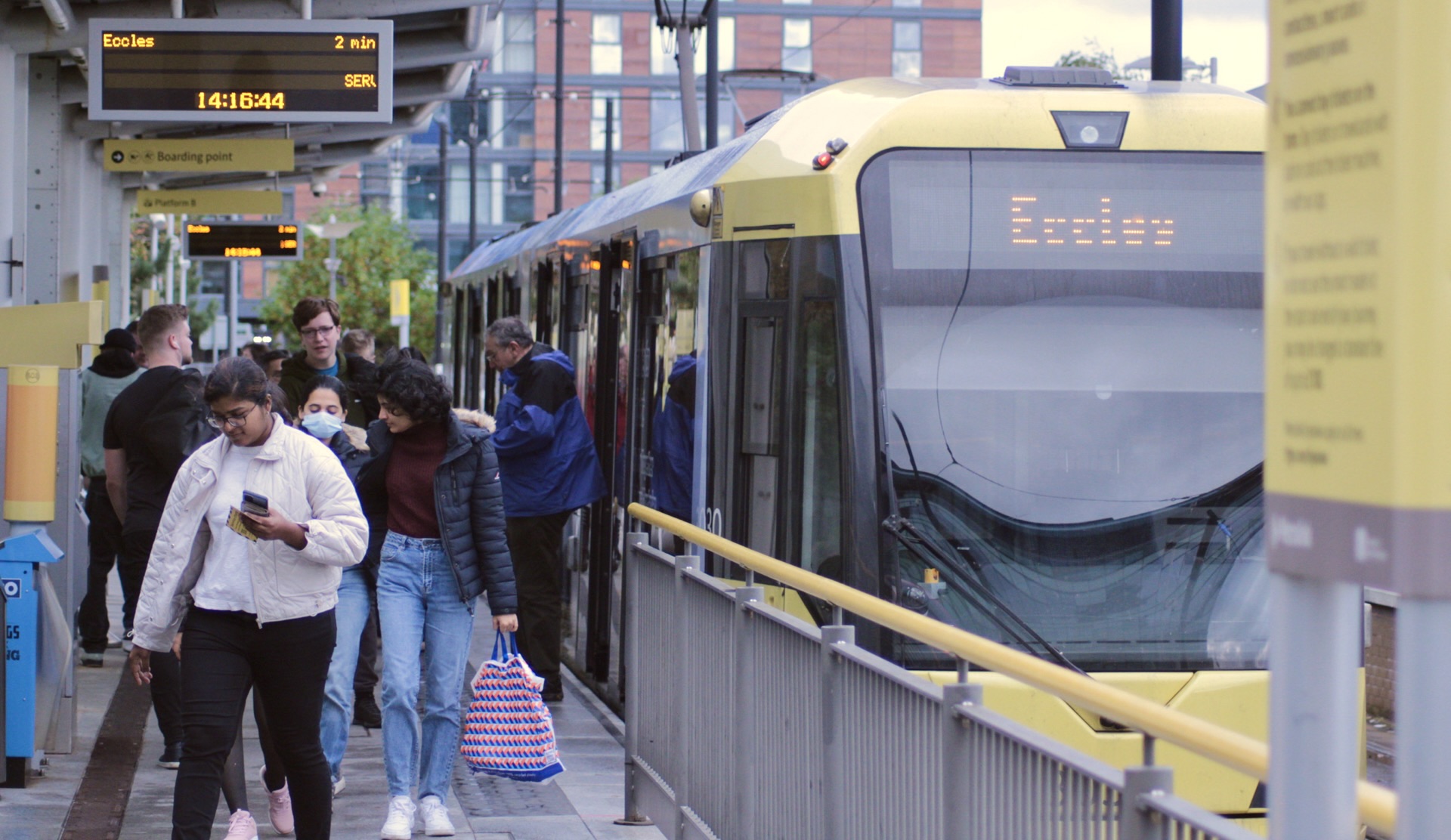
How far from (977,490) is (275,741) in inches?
94.6

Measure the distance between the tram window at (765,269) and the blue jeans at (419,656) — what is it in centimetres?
148

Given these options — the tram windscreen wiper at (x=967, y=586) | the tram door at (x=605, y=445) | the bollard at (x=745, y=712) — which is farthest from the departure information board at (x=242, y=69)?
the bollard at (x=745, y=712)

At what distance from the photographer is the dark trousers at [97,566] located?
396 inches

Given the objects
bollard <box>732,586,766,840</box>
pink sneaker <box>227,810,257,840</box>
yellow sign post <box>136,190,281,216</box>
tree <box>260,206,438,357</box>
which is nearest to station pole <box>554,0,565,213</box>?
yellow sign post <box>136,190,281,216</box>

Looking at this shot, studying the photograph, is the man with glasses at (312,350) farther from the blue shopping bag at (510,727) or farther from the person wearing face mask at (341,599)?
the blue shopping bag at (510,727)

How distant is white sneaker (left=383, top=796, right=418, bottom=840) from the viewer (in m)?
6.33

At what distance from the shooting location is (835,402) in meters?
6.36

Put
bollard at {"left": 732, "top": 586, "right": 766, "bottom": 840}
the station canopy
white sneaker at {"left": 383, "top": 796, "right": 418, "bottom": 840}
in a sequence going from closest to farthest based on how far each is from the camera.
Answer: bollard at {"left": 732, "top": 586, "right": 766, "bottom": 840}
white sneaker at {"left": 383, "top": 796, "right": 418, "bottom": 840}
the station canopy

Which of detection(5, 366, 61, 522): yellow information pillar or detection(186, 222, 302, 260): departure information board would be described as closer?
detection(5, 366, 61, 522): yellow information pillar

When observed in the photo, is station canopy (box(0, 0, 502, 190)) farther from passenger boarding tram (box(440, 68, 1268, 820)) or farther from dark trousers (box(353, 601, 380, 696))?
passenger boarding tram (box(440, 68, 1268, 820))

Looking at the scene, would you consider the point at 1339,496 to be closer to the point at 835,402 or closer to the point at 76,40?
the point at 835,402

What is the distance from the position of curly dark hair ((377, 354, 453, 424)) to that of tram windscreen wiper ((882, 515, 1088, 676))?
160 centimetres

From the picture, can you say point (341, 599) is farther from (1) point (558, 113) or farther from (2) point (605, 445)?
(1) point (558, 113)

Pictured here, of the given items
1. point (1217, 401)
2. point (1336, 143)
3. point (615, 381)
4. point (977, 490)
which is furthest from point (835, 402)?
point (1336, 143)
